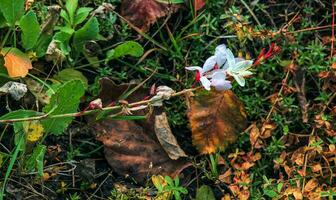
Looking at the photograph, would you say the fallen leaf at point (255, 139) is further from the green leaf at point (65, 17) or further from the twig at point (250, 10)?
the green leaf at point (65, 17)

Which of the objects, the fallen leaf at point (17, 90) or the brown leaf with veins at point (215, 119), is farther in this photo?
the brown leaf with veins at point (215, 119)

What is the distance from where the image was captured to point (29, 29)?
2332mm

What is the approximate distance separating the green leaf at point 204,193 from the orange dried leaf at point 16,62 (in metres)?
0.75

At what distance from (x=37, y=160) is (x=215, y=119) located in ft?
2.44

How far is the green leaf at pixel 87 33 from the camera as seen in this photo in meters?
2.45

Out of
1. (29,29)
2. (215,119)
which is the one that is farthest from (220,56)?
(29,29)

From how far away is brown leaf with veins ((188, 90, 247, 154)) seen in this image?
2.51 metres

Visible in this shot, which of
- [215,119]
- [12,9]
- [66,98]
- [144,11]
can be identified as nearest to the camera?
[66,98]

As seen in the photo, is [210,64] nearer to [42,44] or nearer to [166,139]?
[166,139]

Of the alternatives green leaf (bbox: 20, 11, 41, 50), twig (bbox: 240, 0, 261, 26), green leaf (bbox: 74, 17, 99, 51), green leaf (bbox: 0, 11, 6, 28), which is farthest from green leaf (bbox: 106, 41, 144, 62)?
twig (bbox: 240, 0, 261, 26)

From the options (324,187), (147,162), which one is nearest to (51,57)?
(147,162)

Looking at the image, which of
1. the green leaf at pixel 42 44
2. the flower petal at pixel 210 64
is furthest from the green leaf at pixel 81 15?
the flower petal at pixel 210 64

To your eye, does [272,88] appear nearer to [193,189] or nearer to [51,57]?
[193,189]

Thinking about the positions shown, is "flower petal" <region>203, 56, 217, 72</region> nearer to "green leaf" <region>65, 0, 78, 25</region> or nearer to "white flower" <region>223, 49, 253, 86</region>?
"white flower" <region>223, 49, 253, 86</region>
